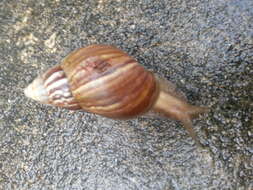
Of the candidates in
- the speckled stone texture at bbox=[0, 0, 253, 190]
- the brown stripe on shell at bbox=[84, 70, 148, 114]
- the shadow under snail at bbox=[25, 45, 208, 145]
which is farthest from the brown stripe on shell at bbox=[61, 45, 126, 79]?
the speckled stone texture at bbox=[0, 0, 253, 190]

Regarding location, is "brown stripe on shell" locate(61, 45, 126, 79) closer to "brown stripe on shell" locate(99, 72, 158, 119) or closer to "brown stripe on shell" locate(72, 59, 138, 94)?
"brown stripe on shell" locate(72, 59, 138, 94)

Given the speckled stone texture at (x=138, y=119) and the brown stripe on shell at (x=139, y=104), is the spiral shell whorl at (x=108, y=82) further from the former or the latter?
the speckled stone texture at (x=138, y=119)

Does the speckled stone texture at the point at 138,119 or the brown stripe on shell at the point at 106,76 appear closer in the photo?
the brown stripe on shell at the point at 106,76

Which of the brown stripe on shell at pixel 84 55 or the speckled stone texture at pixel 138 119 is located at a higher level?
the brown stripe on shell at pixel 84 55

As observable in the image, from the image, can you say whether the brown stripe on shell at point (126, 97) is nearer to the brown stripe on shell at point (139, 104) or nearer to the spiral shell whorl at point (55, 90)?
the brown stripe on shell at point (139, 104)

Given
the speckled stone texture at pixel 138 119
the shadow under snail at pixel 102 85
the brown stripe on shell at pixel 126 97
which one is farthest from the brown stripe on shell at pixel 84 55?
the speckled stone texture at pixel 138 119

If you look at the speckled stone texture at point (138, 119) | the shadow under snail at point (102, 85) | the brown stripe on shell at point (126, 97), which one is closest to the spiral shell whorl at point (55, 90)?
the shadow under snail at point (102, 85)
